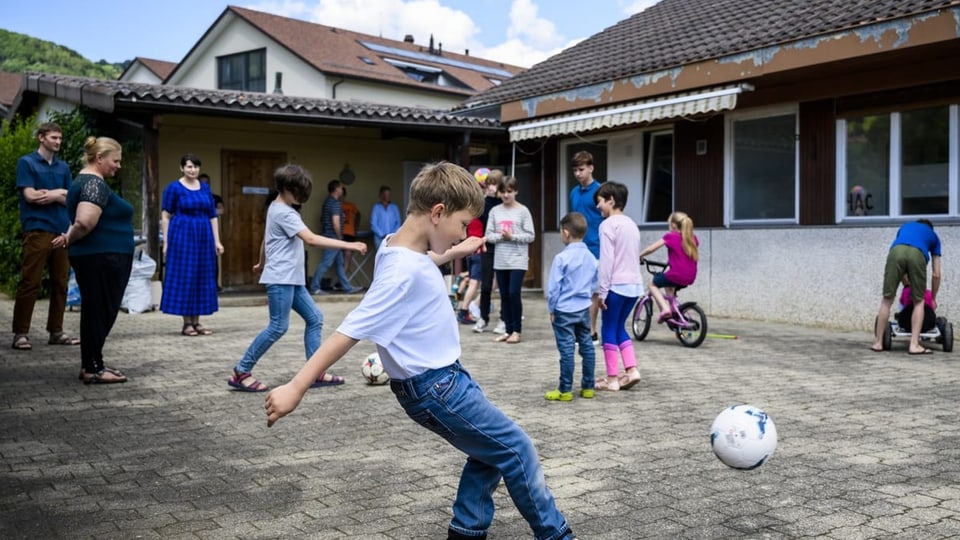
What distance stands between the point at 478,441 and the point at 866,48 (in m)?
8.68

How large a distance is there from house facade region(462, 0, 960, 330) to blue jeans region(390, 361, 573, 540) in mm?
8207

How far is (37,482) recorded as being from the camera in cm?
424

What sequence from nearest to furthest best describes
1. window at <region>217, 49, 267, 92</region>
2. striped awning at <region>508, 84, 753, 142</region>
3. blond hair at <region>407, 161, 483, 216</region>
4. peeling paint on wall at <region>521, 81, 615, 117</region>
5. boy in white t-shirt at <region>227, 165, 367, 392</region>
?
blond hair at <region>407, 161, 483, 216</region>, boy in white t-shirt at <region>227, 165, 367, 392</region>, striped awning at <region>508, 84, 753, 142</region>, peeling paint on wall at <region>521, 81, 615, 117</region>, window at <region>217, 49, 267, 92</region>

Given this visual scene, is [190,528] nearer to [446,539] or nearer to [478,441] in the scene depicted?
[446,539]

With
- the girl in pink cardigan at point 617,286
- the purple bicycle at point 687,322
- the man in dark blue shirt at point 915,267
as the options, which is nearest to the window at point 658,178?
the purple bicycle at point 687,322

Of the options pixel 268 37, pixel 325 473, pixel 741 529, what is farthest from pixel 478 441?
pixel 268 37

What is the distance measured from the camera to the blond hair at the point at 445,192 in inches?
117

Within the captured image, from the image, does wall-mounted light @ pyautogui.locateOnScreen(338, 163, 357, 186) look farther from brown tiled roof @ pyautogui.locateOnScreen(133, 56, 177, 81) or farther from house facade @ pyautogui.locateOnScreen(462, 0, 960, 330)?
brown tiled roof @ pyautogui.locateOnScreen(133, 56, 177, 81)

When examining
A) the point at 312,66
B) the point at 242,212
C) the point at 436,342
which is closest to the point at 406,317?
the point at 436,342

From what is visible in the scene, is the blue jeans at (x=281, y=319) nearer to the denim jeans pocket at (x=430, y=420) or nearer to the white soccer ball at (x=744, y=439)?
A: the white soccer ball at (x=744, y=439)

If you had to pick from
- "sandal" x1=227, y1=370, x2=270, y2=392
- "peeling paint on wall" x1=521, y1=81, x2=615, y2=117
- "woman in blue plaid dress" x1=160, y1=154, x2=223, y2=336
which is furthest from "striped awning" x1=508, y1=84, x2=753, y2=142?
"sandal" x1=227, y1=370, x2=270, y2=392

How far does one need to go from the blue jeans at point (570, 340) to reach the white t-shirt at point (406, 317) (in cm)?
319

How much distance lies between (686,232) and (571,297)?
358 centimetres

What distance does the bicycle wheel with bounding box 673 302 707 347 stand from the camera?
9.20 m
